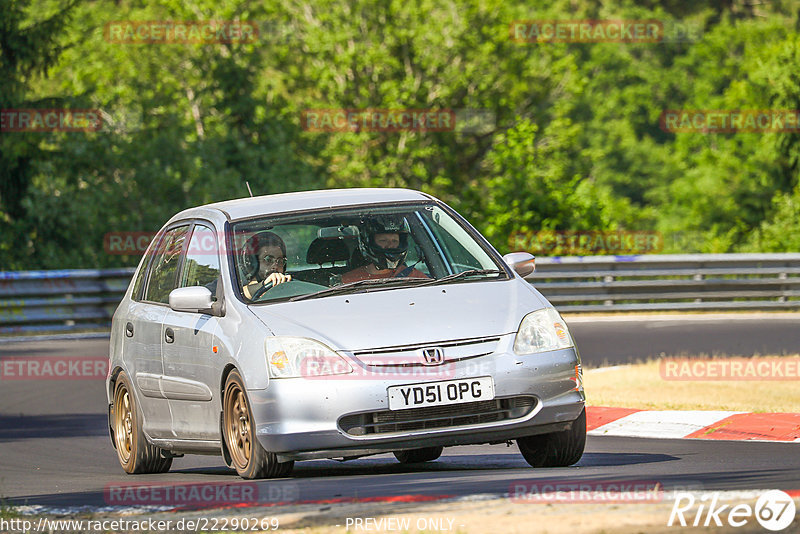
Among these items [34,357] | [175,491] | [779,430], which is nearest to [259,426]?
[175,491]

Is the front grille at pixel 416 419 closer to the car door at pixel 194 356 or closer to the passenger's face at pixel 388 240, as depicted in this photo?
the car door at pixel 194 356

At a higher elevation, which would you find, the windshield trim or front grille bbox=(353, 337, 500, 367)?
the windshield trim

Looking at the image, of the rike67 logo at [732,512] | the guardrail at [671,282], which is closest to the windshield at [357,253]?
the rike67 logo at [732,512]

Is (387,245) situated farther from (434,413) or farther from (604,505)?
(604,505)

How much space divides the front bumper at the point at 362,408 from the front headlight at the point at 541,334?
2.7 inches

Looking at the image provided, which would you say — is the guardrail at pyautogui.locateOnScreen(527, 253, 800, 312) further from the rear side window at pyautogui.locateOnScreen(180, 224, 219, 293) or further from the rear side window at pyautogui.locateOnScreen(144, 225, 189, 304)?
the rear side window at pyautogui.locateOnScreen(180, 224, 219, 293)

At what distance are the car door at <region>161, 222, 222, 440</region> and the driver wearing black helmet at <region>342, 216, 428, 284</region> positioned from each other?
85 centimetres

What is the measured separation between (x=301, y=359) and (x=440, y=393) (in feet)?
2.36

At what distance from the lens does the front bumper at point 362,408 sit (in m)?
7.01

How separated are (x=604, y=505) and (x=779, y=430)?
451cm

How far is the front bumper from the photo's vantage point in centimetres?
701

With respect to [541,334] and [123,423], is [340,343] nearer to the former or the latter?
[541,334]

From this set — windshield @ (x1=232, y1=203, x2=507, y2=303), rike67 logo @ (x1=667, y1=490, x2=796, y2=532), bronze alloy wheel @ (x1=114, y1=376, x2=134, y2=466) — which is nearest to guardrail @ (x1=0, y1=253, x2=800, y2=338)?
bronze alloy wheel @ (x1=114, y1=376, x2=134, y2=466)

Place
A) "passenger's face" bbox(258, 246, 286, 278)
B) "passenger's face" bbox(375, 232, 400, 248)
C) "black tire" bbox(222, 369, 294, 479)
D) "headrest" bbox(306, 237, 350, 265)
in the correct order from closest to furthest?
"black tire" bbox(222, 369, 294, 479) < "passenger's face" bbox(258, 246, 286, 278) < "headrest" bbox(306, 237, 350, 265) < "passenger's face" bbox(375, 232, 400, 248)
